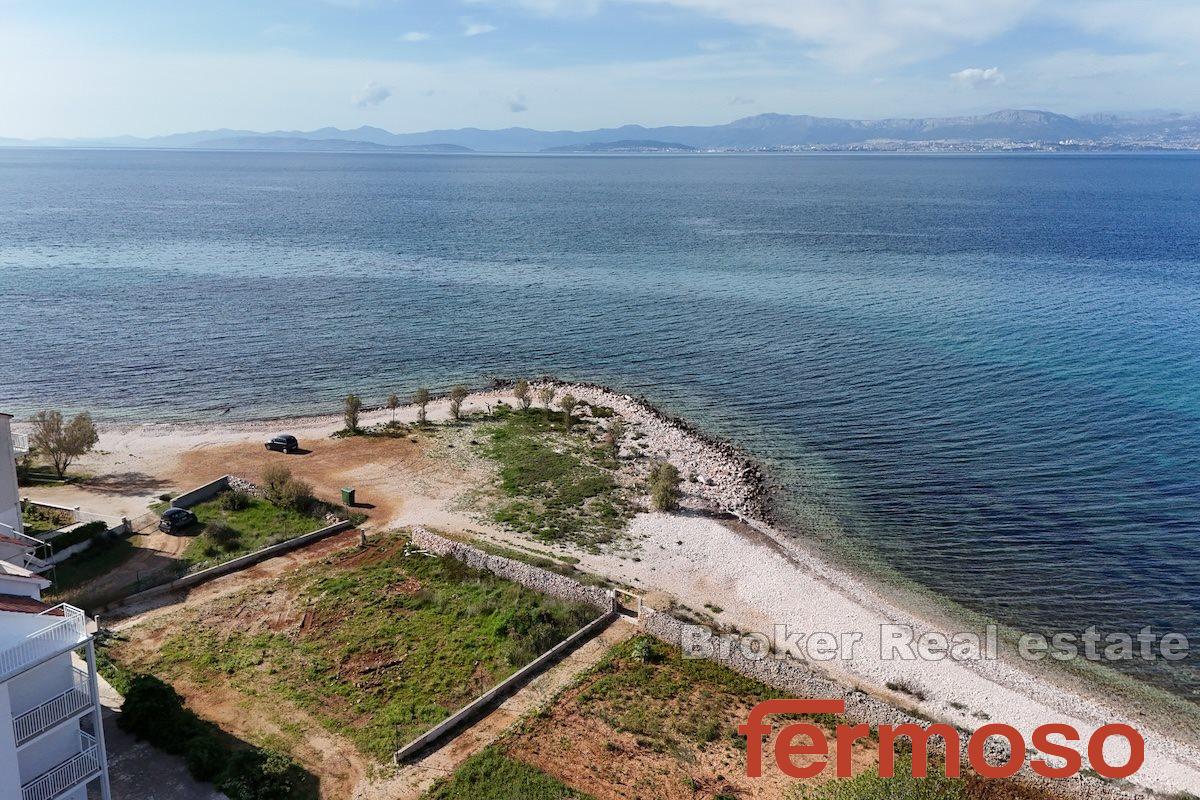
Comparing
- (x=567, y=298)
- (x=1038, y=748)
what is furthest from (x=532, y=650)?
(x=567, y=298)

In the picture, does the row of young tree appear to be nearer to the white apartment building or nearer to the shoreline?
the shoreline

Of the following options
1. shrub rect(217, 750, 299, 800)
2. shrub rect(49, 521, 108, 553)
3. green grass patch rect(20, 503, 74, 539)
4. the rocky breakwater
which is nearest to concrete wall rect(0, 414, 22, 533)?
shrub rect(49, 521, 108, 553)

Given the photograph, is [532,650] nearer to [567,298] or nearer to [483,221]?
[567,298]

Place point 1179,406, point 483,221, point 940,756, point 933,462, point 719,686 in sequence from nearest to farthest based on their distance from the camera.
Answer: point 940,756 → point 719,686 → point 933,462 → point 1179,406 → point 483,221

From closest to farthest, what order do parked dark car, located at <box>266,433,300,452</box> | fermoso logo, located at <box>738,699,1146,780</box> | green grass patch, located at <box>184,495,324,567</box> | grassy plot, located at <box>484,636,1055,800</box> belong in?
1. grassy plot, located at <box>484,636,1055,800</box>
2. fermoso logo, located at <box>738,699,1146,780</box>
3. green grass patch, located at <box>184,495,324,567</box>
4. parked dark car, located at <box>266,433,300,452</box>

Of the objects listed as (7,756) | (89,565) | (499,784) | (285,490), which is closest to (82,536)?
(89,565)

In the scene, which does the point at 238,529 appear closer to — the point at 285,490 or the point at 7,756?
the point at 285,490
